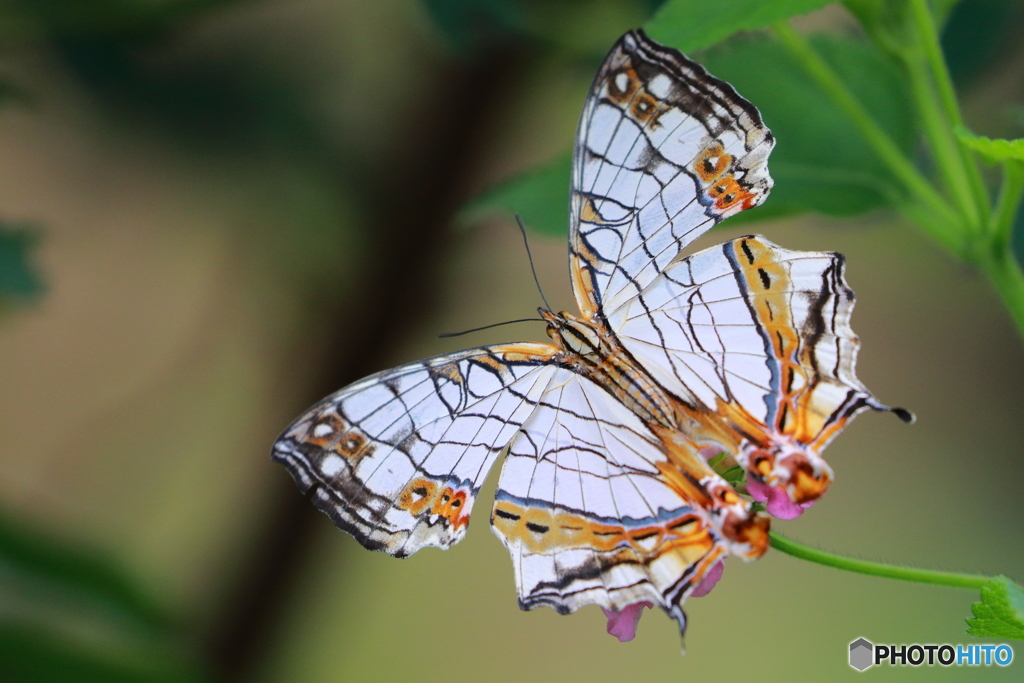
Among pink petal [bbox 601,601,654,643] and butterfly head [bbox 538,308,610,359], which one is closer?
pink petal [bbox 601,601,654,643]

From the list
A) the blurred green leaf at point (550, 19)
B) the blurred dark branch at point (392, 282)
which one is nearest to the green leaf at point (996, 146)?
the blurred green leaf at point (550, 19)

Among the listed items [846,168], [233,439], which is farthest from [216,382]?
[846,168]

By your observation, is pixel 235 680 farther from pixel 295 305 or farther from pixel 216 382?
pixel 216 382

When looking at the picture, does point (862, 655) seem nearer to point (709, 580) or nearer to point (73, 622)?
point (709, 580)

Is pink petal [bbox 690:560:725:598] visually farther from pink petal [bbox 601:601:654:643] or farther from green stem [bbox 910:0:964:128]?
green stem [bbox 910:0:964:128]

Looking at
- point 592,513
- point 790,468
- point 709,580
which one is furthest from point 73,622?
point 790,468

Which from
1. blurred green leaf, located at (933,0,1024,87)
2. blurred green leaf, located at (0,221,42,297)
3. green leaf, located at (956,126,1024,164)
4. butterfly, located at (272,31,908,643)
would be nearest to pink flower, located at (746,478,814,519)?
butterfly, located at (272,31,908,643)
